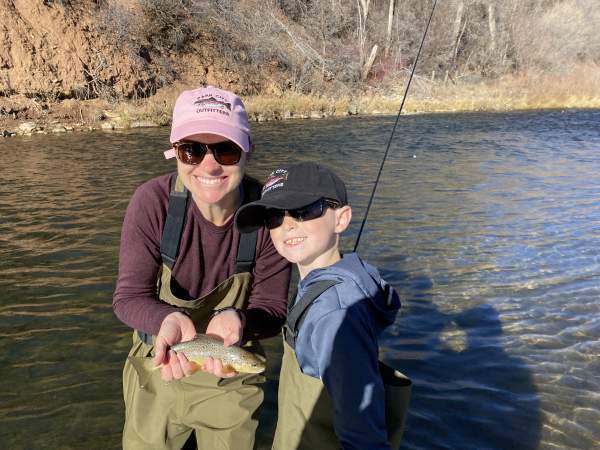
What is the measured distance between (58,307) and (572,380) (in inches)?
196

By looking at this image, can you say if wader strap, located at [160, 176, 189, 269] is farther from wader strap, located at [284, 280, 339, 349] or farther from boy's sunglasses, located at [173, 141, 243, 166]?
wader strap, located at [284, 280, 339, 349]

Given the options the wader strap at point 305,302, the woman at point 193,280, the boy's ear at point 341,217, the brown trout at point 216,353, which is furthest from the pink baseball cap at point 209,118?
the brown trout at point 216,353

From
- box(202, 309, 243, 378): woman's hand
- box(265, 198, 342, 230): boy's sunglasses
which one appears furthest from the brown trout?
box(265, 198, 342, 230): boy's sunglasses

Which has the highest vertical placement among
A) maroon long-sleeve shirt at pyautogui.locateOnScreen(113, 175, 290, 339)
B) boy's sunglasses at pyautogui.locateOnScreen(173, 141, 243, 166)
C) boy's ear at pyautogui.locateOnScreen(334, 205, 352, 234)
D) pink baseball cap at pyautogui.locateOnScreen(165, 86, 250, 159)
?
pink baseball cap at pyautogui.locateOnScreen(165, 86, 250, 159)

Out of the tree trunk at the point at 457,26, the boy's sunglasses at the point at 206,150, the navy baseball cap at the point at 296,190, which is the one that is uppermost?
the tree trunk at the point at 457,26

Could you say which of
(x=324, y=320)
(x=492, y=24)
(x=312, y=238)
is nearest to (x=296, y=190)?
(x=312, y=238)

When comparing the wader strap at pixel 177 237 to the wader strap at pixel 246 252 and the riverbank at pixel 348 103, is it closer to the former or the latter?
the wader strap at pixel 246 252

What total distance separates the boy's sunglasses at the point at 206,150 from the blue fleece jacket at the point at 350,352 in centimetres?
77

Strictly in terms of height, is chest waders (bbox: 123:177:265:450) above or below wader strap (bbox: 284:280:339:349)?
below

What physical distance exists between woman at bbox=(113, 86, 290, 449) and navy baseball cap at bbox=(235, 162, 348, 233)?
0.21 meters

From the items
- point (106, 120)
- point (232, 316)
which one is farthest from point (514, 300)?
point (106, 120)

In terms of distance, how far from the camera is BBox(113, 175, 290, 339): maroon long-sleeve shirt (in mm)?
2404

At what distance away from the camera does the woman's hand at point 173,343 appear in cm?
219

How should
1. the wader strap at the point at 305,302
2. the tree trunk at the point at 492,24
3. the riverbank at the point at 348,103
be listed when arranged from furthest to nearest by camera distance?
→ the tree trunk at the point at 492,24 → the riverbank at the point at 348,103 → the wader strap at the point at 305,302
